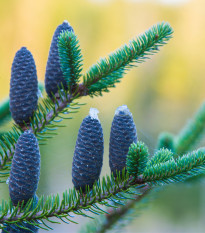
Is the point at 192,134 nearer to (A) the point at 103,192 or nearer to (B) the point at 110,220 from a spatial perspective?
(B) the point at 110,220

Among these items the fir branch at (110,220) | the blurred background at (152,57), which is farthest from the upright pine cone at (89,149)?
the blurred background at (152,57)

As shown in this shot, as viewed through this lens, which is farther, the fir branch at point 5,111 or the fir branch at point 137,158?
the fir branch at point 5,111

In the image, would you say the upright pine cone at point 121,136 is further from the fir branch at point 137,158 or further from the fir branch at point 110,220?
the fir branch at point 110,220

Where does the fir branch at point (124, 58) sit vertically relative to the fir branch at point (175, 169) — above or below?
above

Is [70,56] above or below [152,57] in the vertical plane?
below

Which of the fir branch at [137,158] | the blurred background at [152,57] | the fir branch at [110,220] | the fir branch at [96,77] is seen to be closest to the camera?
the fir branch at [137,158]

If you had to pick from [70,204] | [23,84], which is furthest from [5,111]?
[70,204]

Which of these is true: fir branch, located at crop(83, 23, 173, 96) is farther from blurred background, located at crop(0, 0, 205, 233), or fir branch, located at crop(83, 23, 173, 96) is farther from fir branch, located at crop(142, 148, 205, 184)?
blurred background, located at crop(0, 0, 205, 233)
